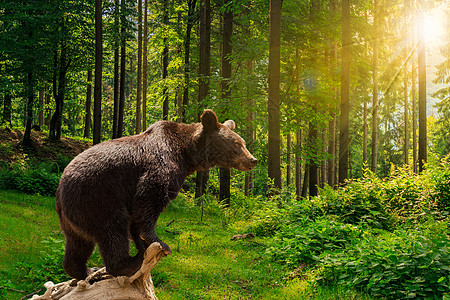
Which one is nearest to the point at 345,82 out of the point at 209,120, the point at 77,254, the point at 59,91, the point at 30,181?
the point at 209,120

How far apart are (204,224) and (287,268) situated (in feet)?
14.0

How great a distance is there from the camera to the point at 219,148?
9.86ft

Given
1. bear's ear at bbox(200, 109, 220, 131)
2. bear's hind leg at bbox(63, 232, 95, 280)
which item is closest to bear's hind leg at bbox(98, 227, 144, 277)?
bear's hind leg at bbox(63, 232, 95, 280)

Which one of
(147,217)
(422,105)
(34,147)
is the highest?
(422,105)

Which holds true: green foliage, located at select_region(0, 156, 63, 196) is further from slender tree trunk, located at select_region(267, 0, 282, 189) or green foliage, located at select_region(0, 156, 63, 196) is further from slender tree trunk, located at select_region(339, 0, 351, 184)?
slender tree trunk, located at select_region(339, 0, 351, 184)

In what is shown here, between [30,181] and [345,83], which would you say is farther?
[30,181]

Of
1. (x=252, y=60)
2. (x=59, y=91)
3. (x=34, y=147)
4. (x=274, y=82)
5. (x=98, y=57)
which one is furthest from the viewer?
(x=59, y=91)

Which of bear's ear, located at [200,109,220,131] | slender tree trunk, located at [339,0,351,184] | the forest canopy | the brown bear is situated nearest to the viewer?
the brown bear

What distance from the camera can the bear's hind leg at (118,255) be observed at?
2.51 meters

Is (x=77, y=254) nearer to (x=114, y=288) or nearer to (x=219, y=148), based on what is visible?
(x=114, y=288)

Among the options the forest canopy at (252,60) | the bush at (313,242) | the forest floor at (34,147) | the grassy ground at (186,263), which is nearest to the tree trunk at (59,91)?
the forest canopy at (252,60)

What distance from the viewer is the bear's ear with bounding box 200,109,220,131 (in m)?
2.96

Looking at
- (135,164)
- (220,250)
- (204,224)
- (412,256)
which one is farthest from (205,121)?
(204,224)

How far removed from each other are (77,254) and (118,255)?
21.1 inches
